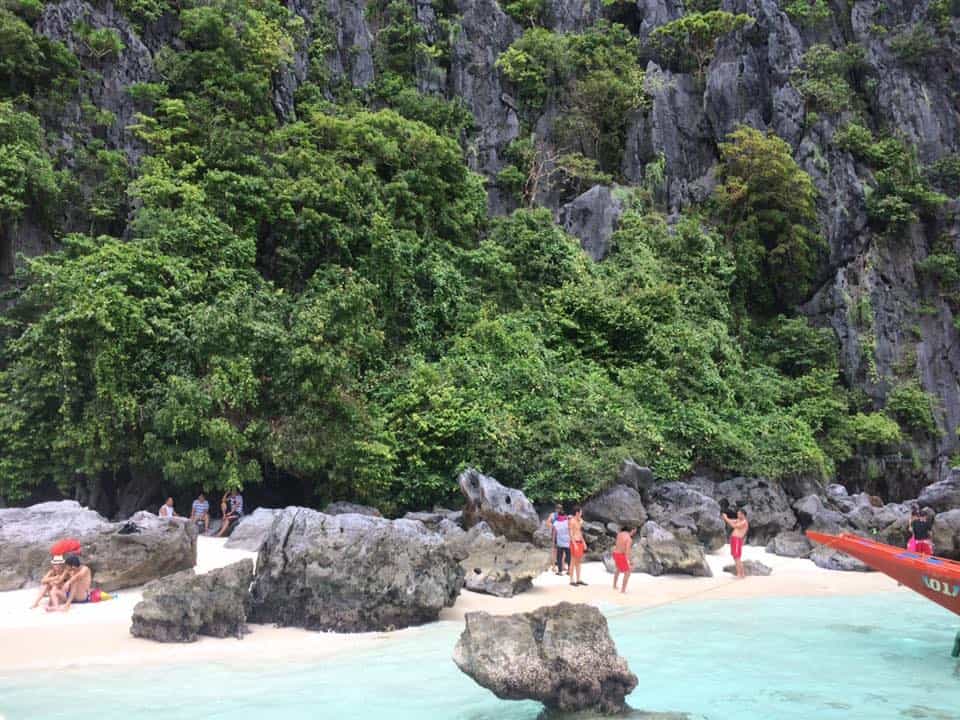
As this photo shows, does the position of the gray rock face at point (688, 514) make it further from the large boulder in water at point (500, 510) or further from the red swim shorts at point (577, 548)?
the red swim shorts at point (577, 548)

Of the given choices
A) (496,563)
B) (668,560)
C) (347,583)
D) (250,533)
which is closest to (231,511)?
(250,533)

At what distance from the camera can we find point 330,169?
1966cm

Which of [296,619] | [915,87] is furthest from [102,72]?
[915,87]

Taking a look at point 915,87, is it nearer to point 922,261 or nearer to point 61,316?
point 922,261

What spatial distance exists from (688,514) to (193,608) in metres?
10.8

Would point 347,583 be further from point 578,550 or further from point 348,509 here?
point 348,509

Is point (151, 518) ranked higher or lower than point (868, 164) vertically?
lower

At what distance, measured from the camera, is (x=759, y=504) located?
1728cm

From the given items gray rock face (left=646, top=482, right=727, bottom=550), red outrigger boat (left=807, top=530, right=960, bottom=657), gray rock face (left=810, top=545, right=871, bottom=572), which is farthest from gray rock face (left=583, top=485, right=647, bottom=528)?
red outrigger boat (left=807, top=530, right=960, bottom=657)

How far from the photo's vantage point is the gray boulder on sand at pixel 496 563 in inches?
419

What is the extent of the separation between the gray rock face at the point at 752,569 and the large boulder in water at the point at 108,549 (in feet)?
29.1

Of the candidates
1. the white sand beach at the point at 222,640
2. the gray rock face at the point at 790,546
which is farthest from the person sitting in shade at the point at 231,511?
the gray rock face at the point at 790,546

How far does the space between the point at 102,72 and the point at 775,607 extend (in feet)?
67.4

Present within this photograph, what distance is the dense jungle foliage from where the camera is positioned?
48.2 feet
